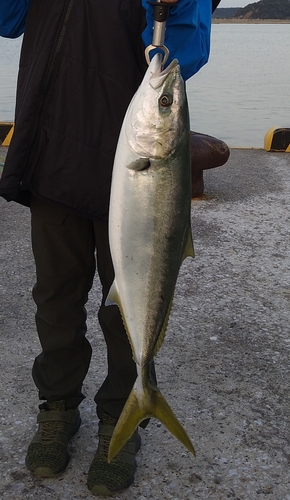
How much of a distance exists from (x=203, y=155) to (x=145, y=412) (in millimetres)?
4673

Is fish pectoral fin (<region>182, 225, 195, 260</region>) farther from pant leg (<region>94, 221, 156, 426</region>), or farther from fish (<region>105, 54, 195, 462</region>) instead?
pant leg (<region>94, 221, 156, 426</region>)

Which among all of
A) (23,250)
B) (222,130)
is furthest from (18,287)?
(222,130)

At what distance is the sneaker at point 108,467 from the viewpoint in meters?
2.64

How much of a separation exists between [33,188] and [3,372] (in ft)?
4.40

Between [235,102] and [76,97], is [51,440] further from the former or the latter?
[235,102]

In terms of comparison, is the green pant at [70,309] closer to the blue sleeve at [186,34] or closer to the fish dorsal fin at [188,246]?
the fish dorsal fin at [188,246]

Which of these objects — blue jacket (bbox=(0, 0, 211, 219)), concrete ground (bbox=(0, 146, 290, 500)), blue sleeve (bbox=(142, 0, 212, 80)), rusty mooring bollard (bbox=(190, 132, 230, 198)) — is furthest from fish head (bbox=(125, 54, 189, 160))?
rusty mooring bollard (bbox=(190, 132, 230, 198))

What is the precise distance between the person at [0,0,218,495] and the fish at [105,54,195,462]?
15.4 inches

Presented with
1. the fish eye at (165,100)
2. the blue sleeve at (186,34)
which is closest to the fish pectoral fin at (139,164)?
the fish eye at (165,100)

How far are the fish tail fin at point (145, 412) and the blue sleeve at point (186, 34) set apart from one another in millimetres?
1130

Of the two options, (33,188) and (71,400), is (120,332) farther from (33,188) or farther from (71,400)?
(33,188)

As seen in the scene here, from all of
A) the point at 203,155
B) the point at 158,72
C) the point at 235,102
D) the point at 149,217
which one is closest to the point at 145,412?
the point at 149,217

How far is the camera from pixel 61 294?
A: 2750 mm

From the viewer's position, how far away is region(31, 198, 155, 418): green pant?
266cm
